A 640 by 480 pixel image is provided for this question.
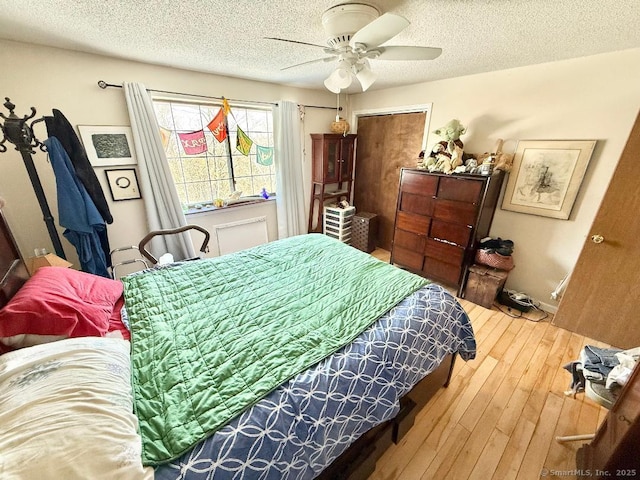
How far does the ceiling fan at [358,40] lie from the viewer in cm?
112

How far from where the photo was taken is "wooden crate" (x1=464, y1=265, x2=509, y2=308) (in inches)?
92.4

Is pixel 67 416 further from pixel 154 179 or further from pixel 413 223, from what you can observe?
pixel 413 223

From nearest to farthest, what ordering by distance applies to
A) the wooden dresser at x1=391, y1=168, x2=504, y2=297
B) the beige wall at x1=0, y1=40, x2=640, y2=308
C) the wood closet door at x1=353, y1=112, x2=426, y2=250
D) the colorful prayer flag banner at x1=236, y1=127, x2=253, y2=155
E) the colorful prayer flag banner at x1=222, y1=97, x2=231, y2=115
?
the beige wall at x1=0, y1=40, x2=640, y2=308
the wooden dresser at x1=391, y1=168, x2=504, y2=297
the colorful prayer flag banner at x1=222, y1=97, x2=231, y2=115
the colorful prayer flag banner at x1=236, y1=127, x2=253, y2=155
the wood closet door at x1=353, y1=112, x2=426, y2=250

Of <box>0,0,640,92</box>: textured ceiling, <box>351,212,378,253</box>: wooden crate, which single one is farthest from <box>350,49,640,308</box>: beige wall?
<box>351,212,378,253</box>: wooden crate

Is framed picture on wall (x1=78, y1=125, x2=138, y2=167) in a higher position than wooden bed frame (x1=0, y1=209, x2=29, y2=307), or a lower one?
higher

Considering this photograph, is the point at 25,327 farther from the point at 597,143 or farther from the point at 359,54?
the point at 597,143

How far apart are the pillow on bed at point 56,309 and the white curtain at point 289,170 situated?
220cm

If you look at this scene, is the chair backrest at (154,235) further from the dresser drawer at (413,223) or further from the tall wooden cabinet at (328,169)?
the dresser drawer at (413,223)

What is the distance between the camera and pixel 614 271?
183 cm

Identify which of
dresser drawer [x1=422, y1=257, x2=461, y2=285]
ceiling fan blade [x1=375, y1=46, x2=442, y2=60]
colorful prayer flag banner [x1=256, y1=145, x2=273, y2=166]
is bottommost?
dresser drawer [x1=422, y1=257, x2=461, y2=285]

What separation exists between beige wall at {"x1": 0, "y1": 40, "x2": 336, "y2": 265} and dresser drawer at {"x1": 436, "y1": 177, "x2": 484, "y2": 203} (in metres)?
2.58

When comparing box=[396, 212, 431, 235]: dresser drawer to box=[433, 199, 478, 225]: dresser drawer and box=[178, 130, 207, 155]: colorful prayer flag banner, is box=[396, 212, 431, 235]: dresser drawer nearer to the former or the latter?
box=[433, 199, 478, 225]: dresser drawer

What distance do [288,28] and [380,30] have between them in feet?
2.31

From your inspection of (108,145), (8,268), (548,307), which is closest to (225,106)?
(108,145)
